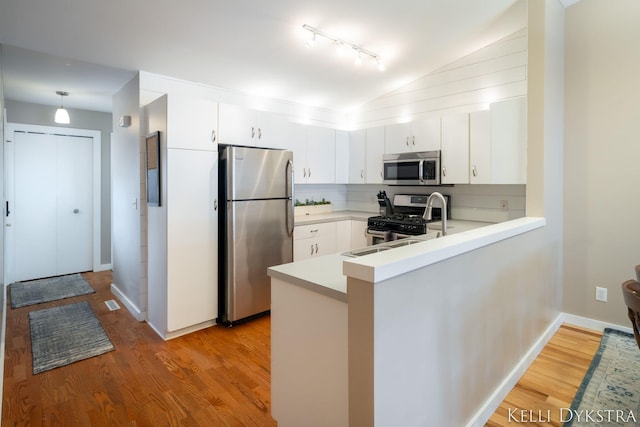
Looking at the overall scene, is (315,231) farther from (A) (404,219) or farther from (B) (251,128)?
(B) (251,128)

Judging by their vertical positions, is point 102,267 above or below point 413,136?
below

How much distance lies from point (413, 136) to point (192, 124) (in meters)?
2.34

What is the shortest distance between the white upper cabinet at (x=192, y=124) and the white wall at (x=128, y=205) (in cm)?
67

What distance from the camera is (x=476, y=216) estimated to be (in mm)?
3875

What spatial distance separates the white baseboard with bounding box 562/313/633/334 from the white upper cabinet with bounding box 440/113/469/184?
1522 mm

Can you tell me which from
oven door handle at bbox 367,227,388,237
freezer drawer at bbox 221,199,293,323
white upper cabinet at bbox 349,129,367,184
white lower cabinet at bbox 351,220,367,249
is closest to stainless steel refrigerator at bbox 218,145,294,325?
freezer drawer at bbox 221,199,293,323

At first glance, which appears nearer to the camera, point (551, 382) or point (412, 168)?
point (551, 382)

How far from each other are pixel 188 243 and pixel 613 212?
11.7 feet

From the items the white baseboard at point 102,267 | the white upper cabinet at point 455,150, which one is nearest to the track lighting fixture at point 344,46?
the white upper cabinet at point 455,150

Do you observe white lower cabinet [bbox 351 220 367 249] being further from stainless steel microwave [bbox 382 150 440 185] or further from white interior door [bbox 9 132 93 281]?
white interior door [bbox 9 132 93 281]

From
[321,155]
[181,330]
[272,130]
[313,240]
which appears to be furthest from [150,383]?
[321,155]

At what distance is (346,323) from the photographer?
139cm

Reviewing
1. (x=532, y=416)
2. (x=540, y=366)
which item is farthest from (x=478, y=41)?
(x=532, y=416)

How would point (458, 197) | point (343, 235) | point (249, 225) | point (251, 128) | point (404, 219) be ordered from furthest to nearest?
1. point (343, 235)
2. point (458, 197)
3. point (404, 219)
4. point (251, 128)
5. point (249, 225)
